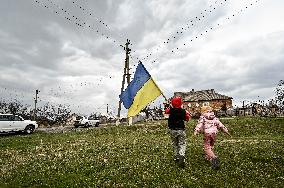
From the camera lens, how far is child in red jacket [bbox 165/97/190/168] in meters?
11.0

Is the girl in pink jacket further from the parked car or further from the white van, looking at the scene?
the parked car

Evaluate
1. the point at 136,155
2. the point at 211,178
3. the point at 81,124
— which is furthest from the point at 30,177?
the point at 81,124

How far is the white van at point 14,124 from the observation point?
3212 centimetres

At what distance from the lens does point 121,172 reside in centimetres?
1055

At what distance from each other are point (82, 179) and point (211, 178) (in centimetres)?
359

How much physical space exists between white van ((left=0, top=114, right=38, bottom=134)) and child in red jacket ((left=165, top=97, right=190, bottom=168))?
80.9 feet

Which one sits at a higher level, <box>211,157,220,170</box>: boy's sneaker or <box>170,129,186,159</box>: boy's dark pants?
<box>170,129,186,159</box>: boy's dark pants

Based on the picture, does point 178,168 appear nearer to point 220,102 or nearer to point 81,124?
point 81,124

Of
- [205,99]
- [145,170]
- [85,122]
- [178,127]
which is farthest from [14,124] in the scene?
[205,99]

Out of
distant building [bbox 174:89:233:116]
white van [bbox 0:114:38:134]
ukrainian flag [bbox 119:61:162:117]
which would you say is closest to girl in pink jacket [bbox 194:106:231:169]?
ukrainian flag [bbox 119:61:162:117]

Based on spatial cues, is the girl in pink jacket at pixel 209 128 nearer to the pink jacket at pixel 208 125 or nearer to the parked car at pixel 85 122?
the pink jacket at pixel 208 125

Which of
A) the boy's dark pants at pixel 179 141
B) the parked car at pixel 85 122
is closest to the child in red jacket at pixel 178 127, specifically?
the boy's dark pants at pixel 179 141

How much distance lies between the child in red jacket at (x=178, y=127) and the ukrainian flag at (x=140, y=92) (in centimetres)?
214

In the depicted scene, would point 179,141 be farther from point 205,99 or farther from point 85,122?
point 205,99
